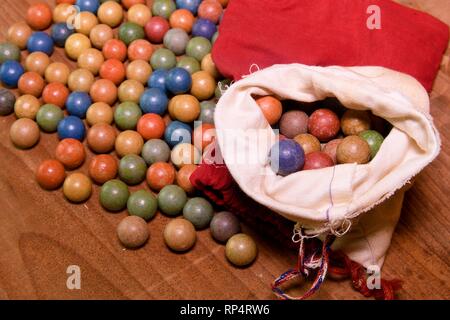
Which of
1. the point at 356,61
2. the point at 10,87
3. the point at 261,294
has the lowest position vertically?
the point at 261,294

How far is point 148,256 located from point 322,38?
19.7 inches

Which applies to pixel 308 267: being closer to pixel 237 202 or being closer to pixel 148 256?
pixel 237 202

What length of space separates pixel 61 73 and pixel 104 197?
300 millimetres

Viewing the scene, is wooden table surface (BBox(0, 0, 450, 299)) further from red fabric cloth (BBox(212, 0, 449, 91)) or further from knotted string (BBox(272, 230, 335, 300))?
red fabric cloth (BBox(212, 0, 449, 91))

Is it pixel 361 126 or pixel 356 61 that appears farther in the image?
pixel 356 61

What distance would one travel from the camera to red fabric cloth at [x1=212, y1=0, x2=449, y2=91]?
1.03 meters

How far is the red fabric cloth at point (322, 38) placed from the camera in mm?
1030

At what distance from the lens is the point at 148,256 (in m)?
0.96

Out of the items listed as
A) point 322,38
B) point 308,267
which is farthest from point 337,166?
point 322,38

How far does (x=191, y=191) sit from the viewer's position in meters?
1.00

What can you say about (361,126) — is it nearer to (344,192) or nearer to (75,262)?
(344,192)

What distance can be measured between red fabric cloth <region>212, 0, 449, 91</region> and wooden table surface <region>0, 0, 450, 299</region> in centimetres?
21

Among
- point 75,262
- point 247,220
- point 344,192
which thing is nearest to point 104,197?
point 75,262

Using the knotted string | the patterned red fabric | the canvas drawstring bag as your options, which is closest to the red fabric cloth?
the canvas drawstring bag
